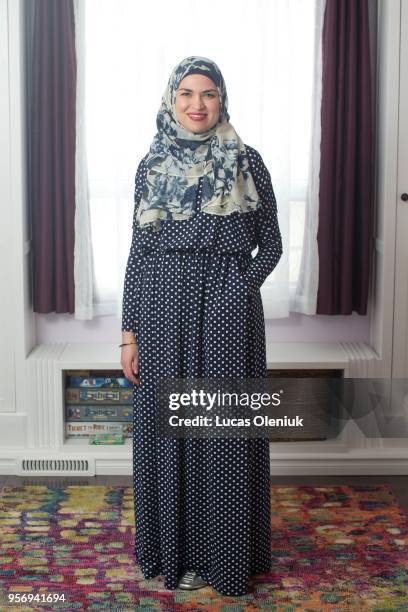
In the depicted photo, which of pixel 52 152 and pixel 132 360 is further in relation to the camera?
pixel 52 152

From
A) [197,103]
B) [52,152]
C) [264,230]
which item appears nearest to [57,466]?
[52,152]

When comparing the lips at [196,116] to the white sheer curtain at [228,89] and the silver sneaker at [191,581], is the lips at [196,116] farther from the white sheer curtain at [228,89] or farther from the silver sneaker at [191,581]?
the silver sneaker at [191,581]

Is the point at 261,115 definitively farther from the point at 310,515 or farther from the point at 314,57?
the point at 310,515

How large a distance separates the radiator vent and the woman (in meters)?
1.01

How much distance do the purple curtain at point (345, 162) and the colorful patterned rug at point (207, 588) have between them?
2.75 ft

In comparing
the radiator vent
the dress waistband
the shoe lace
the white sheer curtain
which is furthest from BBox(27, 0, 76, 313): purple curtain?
the shoe lace

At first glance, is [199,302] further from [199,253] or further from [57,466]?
[57,466]

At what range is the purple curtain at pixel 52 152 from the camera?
3.49 metres

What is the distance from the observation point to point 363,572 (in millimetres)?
2816

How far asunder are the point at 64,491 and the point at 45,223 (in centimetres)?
107

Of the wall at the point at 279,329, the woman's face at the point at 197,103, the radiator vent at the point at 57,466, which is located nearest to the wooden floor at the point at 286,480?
the radiator vent at the point at 57,466

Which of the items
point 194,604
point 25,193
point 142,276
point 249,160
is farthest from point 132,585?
point 25,193

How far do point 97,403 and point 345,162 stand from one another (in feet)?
4.70

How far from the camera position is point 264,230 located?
2646mm
